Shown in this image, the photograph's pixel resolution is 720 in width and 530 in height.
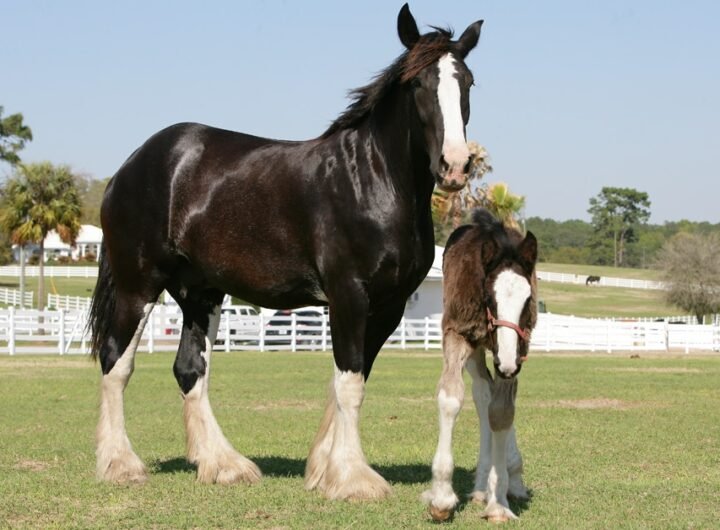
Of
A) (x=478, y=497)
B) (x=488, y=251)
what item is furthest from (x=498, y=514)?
(x=488, y=251)

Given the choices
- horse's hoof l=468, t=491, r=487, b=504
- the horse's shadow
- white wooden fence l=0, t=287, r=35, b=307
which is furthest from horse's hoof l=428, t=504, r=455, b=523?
white wooden fence l=0, t=287, r=35, b=307

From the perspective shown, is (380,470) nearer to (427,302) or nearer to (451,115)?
(451,115)

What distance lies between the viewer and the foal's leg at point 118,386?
7984mm

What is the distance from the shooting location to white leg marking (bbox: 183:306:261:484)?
7926 millimetres

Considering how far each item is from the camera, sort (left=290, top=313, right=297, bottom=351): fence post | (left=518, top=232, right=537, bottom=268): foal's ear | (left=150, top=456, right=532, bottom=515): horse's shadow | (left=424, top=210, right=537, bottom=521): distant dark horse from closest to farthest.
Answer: (left=424, top=210, right=537, bottom=521): distant dark horse → (left=518, top=232, right=537, bottom=268): foal's ear → (left=150, top=456, right=532, bottom=515): horse's shadow → (left=290, top=313, right=297, bottom=351): fence post

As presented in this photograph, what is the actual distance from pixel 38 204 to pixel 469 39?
1790 inches

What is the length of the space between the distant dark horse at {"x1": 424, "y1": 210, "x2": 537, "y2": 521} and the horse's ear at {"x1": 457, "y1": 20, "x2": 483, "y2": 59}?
111 cm

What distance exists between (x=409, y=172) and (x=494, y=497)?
2.29 meters

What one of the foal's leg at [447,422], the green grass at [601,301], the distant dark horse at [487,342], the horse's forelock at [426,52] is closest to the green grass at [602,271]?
the green grass at [601,301]

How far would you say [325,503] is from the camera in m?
6.93

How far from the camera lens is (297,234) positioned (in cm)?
753

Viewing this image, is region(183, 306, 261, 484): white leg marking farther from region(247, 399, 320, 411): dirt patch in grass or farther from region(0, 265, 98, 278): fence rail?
region(0, 265, 98, 278): fence rail

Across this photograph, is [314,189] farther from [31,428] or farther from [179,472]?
[31,428]

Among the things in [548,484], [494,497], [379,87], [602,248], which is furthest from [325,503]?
[602,248]
